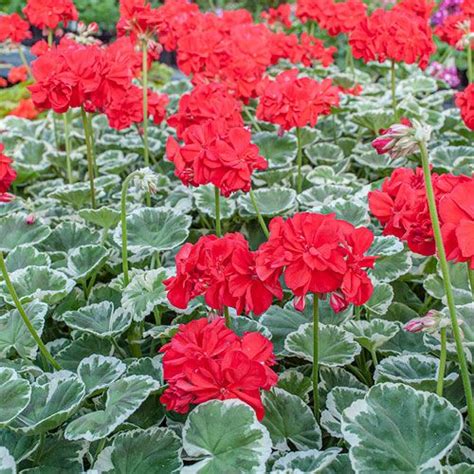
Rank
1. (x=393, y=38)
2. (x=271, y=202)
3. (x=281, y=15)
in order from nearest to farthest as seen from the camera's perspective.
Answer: (x=271, y=202) → (x=393, y=38) → (x=281, y=15)

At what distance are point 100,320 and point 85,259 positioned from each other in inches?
9.4

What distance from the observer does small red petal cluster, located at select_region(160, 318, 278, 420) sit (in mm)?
1076

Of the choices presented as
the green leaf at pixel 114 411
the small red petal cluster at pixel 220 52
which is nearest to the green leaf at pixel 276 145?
the small red petal cluster at pixel 220 52

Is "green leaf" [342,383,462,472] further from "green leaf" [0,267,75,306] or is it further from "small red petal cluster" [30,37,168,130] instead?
"small red petal cluster" [30,37,168,130]

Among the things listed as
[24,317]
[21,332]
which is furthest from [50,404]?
[21,332]

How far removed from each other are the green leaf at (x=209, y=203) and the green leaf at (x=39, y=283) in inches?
21.0

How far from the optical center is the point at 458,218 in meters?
1.04

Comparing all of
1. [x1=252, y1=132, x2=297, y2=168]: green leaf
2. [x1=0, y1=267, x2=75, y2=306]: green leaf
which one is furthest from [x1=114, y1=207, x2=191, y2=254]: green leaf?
[x1=252, y1=132, x2=297, y2=168]: green leaf

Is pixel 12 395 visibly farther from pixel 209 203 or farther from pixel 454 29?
pixel 454 29

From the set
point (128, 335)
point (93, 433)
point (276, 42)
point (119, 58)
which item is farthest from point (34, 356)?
point (276, 42)

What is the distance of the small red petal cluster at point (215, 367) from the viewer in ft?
3.53

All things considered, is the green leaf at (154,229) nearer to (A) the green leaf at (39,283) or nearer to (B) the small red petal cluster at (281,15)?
(A) the green leaf at (39,283)

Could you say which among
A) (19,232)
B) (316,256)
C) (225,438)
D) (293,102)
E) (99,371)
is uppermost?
(316,256)

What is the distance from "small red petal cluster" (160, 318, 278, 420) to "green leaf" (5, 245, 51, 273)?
0.76m
